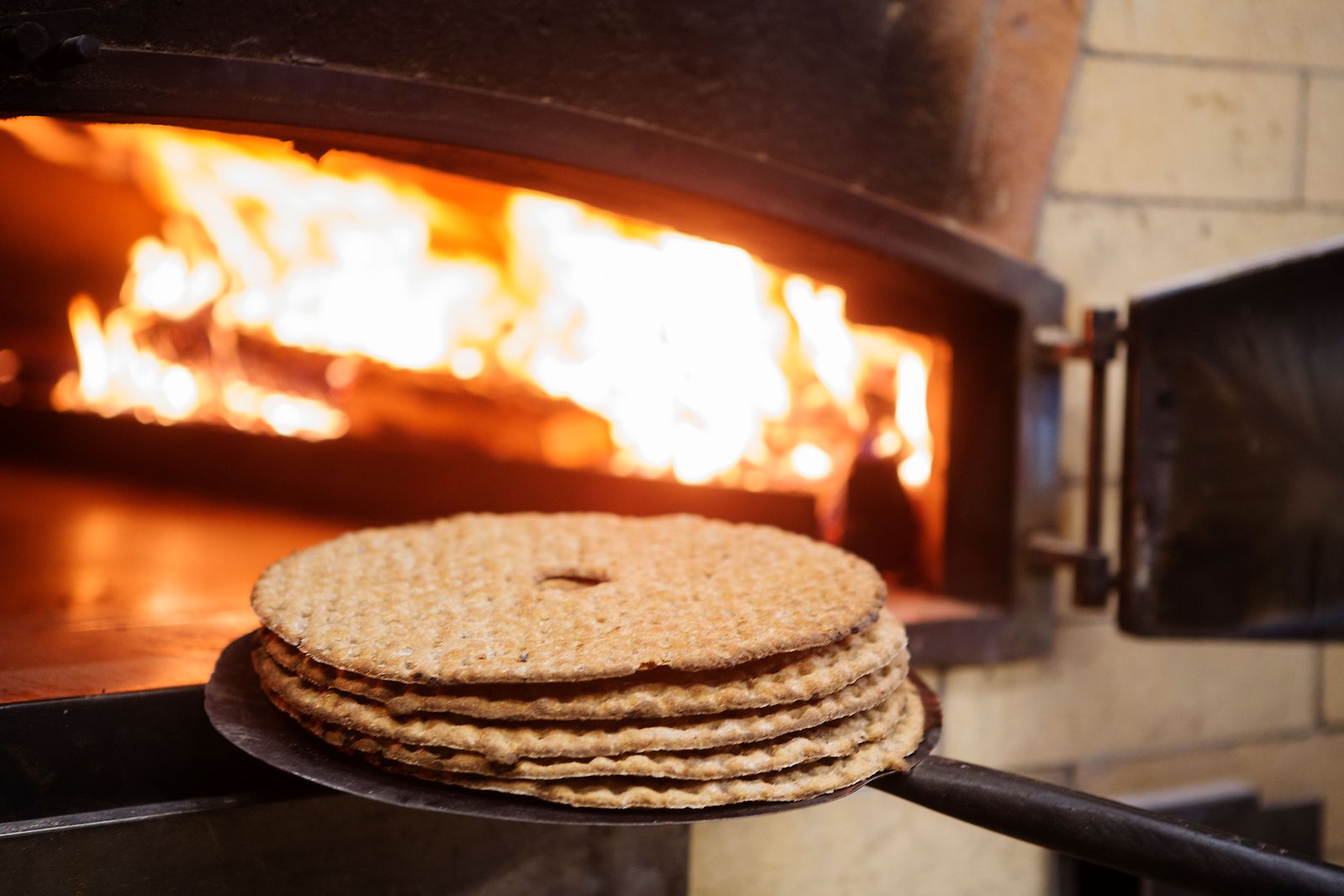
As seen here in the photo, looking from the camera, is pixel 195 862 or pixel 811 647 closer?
pixel 811 647

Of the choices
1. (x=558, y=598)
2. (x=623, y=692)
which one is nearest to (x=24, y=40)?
(x=558, y=598)

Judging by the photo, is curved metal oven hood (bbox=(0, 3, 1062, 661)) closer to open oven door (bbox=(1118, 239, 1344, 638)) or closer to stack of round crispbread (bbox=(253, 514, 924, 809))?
open oven door (bbox=(1118, 239, 1344, 638))

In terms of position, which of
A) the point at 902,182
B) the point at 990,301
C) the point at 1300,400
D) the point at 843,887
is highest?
the point at 902,182

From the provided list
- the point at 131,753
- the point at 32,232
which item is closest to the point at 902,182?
the point at 131,753

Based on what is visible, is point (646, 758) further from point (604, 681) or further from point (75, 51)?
point (75, 51)

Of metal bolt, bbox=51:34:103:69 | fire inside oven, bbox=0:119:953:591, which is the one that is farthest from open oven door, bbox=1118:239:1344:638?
metal bolt, bbox=51:34:103:69

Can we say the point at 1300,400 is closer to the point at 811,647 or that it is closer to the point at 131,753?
the point at 811,647
